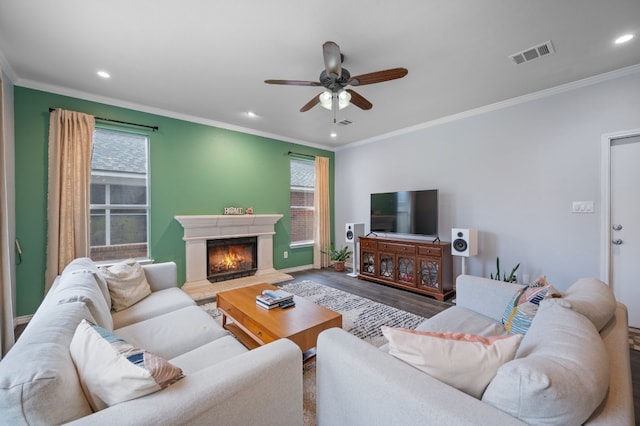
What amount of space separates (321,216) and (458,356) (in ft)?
15.5

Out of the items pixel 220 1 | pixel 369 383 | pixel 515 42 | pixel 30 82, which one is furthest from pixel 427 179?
pixel 30 82

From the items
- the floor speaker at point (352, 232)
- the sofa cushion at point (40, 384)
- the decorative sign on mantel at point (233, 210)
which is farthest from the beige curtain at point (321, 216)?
the sofa cushion at point (40, 384)

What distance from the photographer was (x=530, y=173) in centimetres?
331

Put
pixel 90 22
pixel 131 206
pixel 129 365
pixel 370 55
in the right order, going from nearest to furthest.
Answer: pixel 129 365 < pixel 90 22 < pixel 370 55 < pixel 131 206

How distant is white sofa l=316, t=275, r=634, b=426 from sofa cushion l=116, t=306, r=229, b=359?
0.97m

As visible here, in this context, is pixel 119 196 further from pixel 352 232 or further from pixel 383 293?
pixel 383 293

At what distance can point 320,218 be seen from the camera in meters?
5.58

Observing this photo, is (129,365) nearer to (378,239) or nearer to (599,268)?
(378,239)

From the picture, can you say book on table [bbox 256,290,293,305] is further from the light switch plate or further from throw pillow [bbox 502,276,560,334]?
the light switch plate

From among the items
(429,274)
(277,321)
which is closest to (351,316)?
(277,321)

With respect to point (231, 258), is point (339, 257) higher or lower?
lower

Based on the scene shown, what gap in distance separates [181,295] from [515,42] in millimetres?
3822

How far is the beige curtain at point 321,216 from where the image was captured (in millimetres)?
5539


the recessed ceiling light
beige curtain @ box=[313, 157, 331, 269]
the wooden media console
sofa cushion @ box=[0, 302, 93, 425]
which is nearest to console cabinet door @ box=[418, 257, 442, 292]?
the wooden media console
